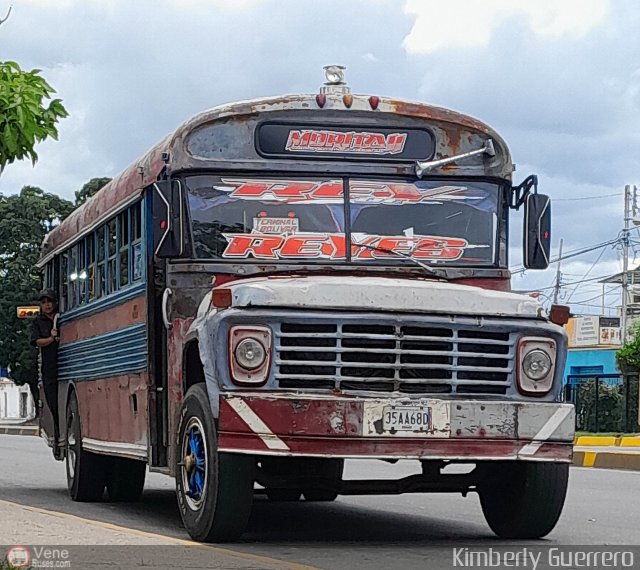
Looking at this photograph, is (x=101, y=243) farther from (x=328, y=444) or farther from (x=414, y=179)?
(x=328, y=444)

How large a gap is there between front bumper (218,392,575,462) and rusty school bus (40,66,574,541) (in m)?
0.01

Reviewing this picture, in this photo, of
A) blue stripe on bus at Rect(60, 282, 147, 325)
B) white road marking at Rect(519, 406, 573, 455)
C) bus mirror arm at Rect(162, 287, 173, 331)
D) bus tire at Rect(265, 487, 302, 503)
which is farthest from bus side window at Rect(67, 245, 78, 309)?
white road marking at Rect(519, 406, 573, 455)

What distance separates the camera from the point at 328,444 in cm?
833

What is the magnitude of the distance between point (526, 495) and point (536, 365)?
0.93 metres

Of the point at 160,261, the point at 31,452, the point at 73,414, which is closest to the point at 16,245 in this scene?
the point at 31,452

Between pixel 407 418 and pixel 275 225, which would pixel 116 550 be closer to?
pixel 407 418

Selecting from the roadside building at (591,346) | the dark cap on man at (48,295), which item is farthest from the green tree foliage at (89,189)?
the dark cap on man at (48,295)

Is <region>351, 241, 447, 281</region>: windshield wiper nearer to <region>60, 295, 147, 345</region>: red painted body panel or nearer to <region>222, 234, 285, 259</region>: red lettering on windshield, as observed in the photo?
<region>222, 234, 285, 259</region>: red lettering on windshield

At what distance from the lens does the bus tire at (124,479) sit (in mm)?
13141

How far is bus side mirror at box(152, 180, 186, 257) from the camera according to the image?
372 inches

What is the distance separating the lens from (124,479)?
520 inches

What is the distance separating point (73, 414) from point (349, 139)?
16.5ft

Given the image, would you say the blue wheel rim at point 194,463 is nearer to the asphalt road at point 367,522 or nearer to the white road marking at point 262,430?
the asphalt road at point 367,522

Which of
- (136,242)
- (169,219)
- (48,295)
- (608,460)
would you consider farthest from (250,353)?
(608,460)
